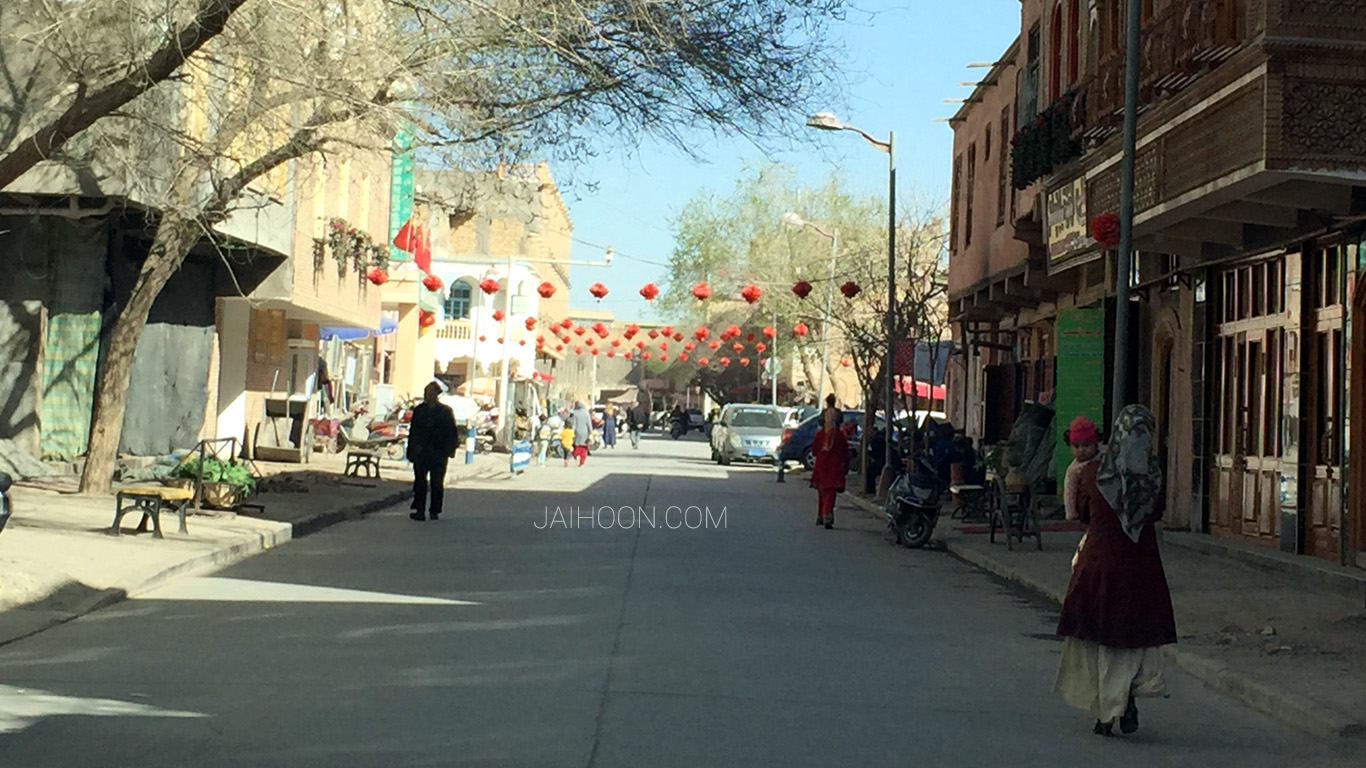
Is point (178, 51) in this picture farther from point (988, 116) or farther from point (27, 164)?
point (988, 116)

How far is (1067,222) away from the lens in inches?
975

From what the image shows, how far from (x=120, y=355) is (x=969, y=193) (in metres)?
21.8

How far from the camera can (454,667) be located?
10.0 m

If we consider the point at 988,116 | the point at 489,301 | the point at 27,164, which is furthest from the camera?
the point at 489,301

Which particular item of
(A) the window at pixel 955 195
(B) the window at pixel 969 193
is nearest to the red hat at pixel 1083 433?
(B) the window at pixel 969 193

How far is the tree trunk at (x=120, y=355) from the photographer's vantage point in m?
21.4

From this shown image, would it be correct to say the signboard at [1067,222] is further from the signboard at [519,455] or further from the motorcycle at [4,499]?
the motorcycle at [4,499]

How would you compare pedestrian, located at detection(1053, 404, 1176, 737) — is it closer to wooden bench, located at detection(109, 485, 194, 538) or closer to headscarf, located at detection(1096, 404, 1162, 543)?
headscarf, located at detection(1096, 404, 1162, 543)

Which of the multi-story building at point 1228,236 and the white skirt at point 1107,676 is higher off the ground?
the multi-story building at point 1228,236

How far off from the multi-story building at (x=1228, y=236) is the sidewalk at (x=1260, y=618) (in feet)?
2.31

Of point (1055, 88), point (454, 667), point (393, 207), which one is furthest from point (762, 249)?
point (454, 667)

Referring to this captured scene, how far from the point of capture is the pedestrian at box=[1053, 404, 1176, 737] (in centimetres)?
861

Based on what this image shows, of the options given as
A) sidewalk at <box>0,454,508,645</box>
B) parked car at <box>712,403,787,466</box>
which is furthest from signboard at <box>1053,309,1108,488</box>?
parked car at <box>712,403,787,466</box>

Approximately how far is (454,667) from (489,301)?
68690 millimetres
